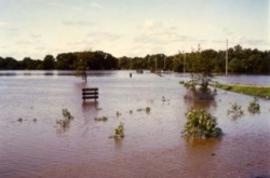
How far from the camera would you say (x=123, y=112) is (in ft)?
93.7

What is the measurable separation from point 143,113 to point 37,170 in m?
14.9

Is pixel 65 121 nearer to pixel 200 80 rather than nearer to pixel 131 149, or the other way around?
pixel 131 149

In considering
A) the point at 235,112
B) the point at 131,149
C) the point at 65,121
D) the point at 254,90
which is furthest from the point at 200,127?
the point at 254,90

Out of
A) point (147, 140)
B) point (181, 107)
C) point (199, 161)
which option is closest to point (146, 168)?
point (199, 161)

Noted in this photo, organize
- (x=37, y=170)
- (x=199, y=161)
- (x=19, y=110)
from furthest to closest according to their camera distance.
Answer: (x=19, y=110)
(x=199, y=161)
(x=37, y=170)

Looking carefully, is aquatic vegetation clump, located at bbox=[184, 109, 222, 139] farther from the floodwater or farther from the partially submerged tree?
the partially submerged tree

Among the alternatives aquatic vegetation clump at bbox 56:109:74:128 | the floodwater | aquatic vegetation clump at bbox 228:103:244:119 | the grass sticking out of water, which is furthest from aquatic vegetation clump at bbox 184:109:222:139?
the grass sticking out of water

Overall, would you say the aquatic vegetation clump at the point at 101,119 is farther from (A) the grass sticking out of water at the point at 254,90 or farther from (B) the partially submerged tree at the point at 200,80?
(A) the grass sticking out of water at the point at 254,90

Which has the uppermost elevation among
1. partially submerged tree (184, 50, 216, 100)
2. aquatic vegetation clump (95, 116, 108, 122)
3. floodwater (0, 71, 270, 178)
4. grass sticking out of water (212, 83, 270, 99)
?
partially submerged tree (184, 50, 216, 100)

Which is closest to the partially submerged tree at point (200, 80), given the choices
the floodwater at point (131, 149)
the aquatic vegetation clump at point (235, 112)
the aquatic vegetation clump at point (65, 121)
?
the aquatic vegetation clump at point (235, 112)

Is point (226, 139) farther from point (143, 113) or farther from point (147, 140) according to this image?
point (143, 113)

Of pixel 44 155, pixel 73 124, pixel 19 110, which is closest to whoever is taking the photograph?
pixel 44 155

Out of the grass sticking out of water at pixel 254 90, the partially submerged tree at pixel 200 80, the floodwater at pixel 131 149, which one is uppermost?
the partially submerged tree at pixel 200 80

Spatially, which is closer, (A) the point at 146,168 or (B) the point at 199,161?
(A) the point at 146,168
